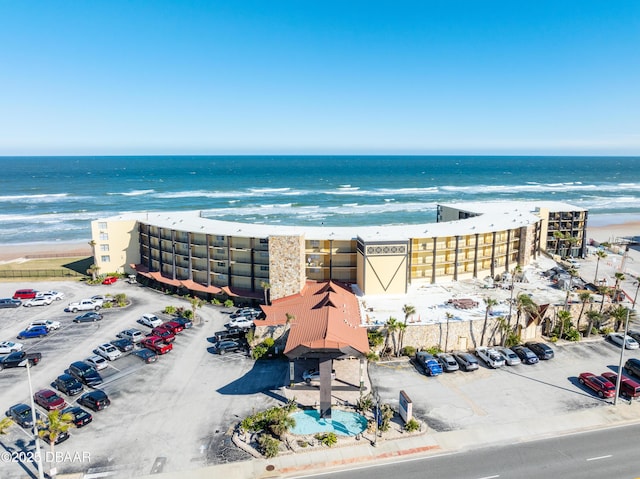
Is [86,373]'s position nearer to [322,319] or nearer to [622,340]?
[322,319]

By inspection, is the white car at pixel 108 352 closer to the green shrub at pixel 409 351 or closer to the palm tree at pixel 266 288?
the palm tree at pixel 266 288

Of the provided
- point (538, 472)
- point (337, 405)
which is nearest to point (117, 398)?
point (337, 405)

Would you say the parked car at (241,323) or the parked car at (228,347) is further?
the parked car at (241,323)

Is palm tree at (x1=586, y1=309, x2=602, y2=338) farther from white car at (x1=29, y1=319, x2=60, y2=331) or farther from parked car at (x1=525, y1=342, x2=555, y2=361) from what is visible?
white car at (x1=29, y1=319, x2=60, y2=331)

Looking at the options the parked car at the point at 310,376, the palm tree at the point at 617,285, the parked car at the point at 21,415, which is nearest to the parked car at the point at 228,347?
the parked car at the point at 310,376

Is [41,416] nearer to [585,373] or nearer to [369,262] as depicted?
[369,262]

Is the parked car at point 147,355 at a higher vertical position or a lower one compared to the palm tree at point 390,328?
lower
